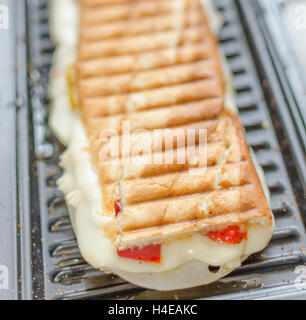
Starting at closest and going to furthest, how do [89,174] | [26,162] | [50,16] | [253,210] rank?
1. [253,210]
2. [89,174]
3. [26,162]
4. [50,16]

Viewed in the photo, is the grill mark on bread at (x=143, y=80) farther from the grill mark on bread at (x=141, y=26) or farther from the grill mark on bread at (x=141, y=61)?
the grill mark on bread at (x=141, y=26)

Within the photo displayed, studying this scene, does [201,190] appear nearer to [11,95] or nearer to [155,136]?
[155,136]


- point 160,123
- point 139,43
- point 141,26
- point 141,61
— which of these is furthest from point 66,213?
point 141,26

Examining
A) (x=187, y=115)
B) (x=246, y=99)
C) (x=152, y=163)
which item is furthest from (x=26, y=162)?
(x=246, y=99)

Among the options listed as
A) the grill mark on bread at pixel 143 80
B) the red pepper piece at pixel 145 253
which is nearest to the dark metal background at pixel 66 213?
the red pepper piece at pixel 145 253

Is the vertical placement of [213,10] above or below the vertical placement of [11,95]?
above

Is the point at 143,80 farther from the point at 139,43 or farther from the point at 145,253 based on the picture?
the point at 145,253
